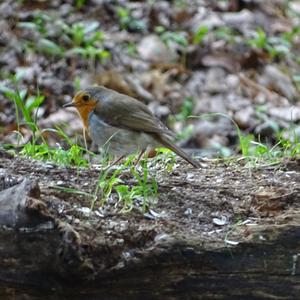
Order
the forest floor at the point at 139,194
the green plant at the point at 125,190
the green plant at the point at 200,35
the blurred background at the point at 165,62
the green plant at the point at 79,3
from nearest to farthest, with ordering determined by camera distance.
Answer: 1. the forest floor at the point at 139,194
2. the green plant at the point at 125,190
3. the blurred background at the point at 165,62
4. the green plant at the point at 200,35
5. the green plant at the point at 79,3

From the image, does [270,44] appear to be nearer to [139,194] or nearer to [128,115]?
[128,115]

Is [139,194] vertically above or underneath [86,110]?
above

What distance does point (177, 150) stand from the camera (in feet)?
13.6

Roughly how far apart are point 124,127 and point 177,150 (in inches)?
13.8

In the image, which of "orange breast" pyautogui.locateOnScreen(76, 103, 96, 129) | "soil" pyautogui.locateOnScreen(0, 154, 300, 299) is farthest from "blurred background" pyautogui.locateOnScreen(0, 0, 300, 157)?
"soil" pyautogui.locateOnScreen(0, 154, 300, 299)

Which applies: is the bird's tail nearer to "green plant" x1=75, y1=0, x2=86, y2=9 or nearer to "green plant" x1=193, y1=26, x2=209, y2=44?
"green plant" x1=193, y1=26, x2=209, y2=44

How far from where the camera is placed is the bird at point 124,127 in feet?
14.0

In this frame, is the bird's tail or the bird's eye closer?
the bird's tail

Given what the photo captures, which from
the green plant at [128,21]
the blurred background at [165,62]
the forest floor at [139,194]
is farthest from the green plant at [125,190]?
the green plant at [128,21]

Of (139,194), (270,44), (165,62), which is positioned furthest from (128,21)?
(139,194)

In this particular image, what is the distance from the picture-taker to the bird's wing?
4281 millimetres

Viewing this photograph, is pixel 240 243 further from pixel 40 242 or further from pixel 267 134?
pixel 267 134

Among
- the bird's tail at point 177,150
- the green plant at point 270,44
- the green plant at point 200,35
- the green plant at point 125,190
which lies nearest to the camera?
the green plant at point 125,190

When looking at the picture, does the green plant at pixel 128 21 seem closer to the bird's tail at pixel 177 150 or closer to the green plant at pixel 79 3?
the green plant at pixel 79 3
